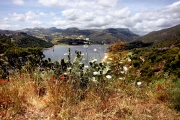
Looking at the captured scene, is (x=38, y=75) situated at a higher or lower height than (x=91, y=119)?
higher

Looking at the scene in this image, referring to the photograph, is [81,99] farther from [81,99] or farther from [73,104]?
[73,104]

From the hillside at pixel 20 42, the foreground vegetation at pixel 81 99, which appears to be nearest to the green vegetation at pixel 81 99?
the foreground vegetation at pixel 81 99

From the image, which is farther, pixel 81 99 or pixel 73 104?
pixel 81 99

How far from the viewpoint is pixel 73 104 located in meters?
3.19

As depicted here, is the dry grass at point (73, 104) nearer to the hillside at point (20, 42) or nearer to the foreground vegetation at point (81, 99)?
the foreground vegetation at point (81, 99)

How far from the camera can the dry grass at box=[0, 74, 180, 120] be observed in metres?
2.88

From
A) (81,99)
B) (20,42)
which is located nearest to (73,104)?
(81,99)

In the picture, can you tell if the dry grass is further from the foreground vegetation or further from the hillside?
the hillside

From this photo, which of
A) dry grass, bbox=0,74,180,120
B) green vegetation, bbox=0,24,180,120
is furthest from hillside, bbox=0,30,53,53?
dry grass, bbox=0,74,180,120

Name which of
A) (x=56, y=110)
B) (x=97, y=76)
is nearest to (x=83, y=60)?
(x=97, y=76)

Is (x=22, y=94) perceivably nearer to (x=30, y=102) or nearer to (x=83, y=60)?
(x=30, y=102)

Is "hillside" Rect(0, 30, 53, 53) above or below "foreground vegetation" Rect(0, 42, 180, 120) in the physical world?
below

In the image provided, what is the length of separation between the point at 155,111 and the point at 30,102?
7.89 feet

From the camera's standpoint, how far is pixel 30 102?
3307 mm
